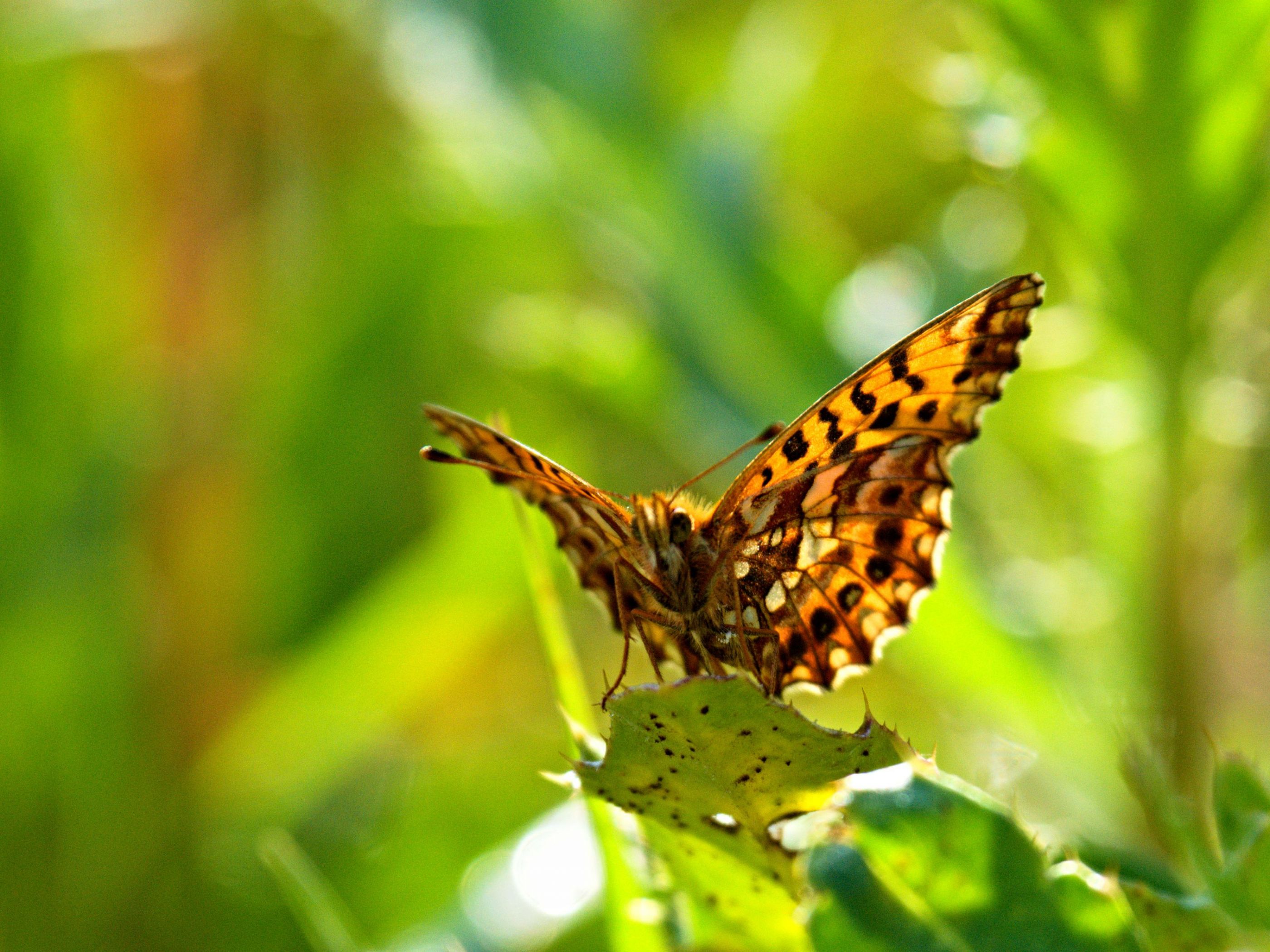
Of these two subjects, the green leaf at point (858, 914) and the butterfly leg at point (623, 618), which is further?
the butterfly leg at point (623, 618)

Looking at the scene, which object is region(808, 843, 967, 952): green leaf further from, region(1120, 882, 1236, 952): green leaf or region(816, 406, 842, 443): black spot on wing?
region(816, 406, 842, 443): black spot on wing

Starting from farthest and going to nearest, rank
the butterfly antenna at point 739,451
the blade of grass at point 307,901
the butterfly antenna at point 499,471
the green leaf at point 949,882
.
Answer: the butterfly antenna at point 739,451 → the butterfly antenna at point 499,471 → the blade of grass at point 307,901 → the green leaf at point 949,882

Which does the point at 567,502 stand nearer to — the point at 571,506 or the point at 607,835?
the point at 571,506

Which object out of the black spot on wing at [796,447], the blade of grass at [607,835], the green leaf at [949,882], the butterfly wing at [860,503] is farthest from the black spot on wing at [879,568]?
the green leaf at [949,882]

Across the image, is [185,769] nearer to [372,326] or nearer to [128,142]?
[372,326]

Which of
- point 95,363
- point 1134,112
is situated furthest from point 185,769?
point 1134,112

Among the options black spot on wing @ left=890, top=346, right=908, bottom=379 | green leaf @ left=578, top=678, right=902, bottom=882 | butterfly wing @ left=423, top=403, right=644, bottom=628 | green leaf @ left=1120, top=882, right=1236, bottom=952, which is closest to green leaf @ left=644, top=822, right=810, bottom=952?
green leaf @ left=578, top=678, right=902, bottom=882

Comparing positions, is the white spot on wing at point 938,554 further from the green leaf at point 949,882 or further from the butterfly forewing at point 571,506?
the green leaf at point 949,882
